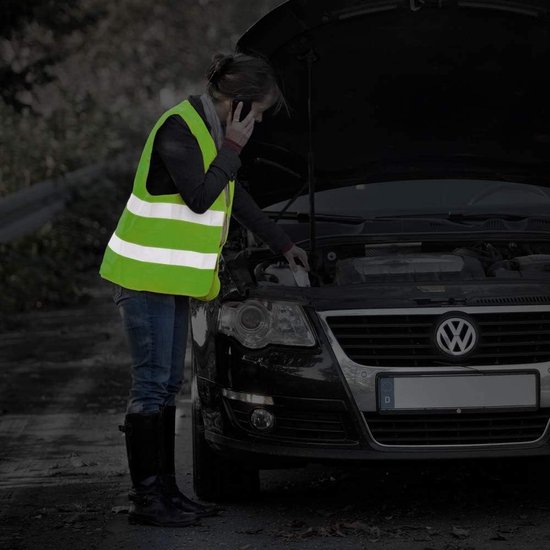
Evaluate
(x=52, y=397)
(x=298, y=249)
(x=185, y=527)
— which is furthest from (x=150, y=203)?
(x=52, y=397)

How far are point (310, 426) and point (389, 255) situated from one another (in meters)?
1.25

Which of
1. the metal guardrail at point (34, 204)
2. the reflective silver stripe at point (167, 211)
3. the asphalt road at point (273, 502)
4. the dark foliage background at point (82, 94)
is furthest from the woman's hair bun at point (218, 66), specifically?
the metal guardrail at point (34, 204)

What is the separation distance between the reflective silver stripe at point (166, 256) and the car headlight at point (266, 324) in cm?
20

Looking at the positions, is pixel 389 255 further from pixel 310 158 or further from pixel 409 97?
pixel 409 97

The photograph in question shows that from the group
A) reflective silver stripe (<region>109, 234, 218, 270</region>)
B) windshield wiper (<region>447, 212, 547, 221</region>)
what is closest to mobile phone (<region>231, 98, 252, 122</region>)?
reflective silver stripe (<region>109, 234, 218, 270</region>)

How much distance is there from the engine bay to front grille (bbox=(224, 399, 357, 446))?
0.64 metres

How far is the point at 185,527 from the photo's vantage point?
18.3ft

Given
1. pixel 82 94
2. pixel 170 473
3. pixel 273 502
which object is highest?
pixel 82 94

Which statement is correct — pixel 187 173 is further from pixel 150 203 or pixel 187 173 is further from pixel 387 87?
pixel 387 87

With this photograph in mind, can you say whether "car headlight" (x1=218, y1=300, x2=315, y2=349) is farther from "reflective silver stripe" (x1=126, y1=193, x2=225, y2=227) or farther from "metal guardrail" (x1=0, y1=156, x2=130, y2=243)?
"metal guardrail" (x1=0, y1=156, x2=130, y2=243)

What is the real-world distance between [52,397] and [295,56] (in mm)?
3416

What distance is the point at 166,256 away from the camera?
5.55m

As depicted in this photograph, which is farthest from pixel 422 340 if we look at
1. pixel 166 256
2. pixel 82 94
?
pixel 82 94

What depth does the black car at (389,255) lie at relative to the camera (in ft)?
17.7
